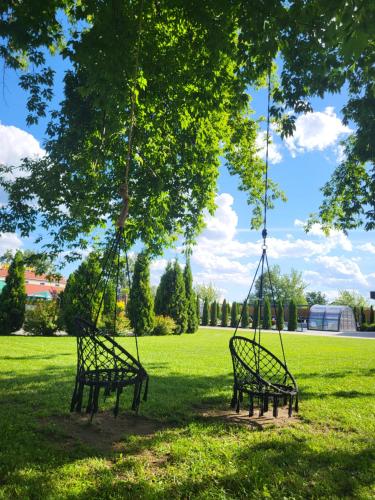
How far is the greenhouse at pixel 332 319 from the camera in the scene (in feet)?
113

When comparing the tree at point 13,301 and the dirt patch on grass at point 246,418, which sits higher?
the tree at point 13,301

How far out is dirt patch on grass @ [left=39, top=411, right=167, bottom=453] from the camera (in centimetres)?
362

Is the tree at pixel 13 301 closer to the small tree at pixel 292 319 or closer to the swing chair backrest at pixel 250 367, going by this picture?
the swing chair backrest at pixel 250 367

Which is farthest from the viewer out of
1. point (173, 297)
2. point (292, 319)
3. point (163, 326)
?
point (292, 319)

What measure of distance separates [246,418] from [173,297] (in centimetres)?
1674

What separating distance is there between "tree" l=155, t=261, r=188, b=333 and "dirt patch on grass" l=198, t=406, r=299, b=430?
1596cm

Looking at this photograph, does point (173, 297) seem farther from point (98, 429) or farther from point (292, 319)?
point (98, 429)

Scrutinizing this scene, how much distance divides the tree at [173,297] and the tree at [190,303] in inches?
21.2

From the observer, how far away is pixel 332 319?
3481 centimetres

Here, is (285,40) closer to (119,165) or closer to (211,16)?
Answer: (211,16)

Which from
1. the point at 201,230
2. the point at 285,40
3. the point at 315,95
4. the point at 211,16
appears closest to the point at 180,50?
the point at 211,16

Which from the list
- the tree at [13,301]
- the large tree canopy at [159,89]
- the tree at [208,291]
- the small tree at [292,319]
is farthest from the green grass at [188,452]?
the tree at [208,291]

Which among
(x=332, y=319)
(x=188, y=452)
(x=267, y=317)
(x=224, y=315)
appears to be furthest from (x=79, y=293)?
(x=332, y=319)

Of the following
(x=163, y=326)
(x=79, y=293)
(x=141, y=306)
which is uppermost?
(x=79, y=293)
